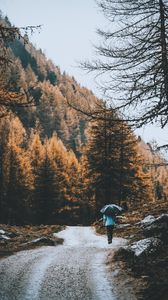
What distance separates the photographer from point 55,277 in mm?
9227

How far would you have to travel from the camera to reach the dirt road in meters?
7.75

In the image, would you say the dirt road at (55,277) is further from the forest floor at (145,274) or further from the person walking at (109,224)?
the person walking at (109,224)

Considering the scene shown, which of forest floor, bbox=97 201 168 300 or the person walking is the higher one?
the person walking

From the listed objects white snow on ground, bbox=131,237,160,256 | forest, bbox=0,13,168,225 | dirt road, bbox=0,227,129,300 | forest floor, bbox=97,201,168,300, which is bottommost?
dirt road, bbox=0,227,129,300

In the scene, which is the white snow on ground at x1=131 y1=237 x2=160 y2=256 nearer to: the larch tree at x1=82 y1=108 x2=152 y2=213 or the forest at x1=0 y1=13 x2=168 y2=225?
the forest at x1=0 y1=13 x2=168 y2=225

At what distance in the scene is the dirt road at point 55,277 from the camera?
775cm

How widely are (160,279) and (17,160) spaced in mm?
38958

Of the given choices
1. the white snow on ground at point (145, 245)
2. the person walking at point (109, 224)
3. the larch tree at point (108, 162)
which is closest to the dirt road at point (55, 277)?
the white snow on ground at point (145, 245)

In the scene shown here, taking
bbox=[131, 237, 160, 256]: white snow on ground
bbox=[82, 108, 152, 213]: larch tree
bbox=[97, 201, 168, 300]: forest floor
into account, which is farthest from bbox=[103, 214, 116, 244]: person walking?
bbox=[82, 108, 152, 213]: larch tree

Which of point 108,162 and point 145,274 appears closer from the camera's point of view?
point 145,274

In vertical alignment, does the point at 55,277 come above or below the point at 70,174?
below

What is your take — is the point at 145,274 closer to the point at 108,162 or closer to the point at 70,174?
the point at 108,162

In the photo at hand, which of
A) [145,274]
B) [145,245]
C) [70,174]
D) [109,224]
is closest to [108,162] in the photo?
[109,224]

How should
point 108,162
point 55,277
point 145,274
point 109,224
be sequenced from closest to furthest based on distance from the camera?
point 145,274 → point 55,277 → point 109,224 → point 108,162
